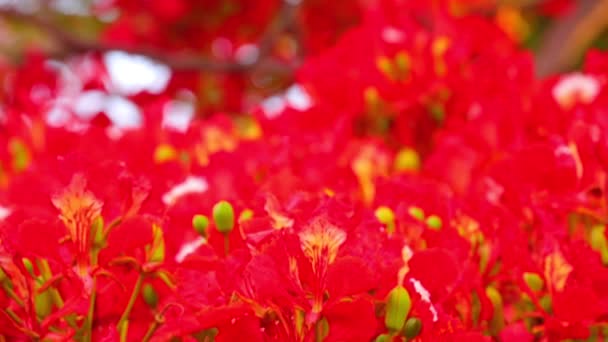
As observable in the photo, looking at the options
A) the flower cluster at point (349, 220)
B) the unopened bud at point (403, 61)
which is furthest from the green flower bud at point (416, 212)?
the unopened bud at point (403, 61)

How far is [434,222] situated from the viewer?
77cm

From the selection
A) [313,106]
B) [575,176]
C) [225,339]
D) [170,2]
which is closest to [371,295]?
[225,339]

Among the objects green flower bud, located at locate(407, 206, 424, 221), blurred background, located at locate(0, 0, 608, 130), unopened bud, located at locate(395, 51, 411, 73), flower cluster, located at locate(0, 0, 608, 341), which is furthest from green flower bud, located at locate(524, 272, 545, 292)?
blurred background, located at locate(0, 0, 608, 130)

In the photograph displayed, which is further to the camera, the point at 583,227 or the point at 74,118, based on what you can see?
the point at 74,118

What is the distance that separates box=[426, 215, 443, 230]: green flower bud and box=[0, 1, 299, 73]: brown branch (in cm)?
113

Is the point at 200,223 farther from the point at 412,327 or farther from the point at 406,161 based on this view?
the point at 406,161

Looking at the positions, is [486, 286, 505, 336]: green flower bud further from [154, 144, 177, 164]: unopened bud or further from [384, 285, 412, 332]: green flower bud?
[154, 144, 177, 164]: unopened bud

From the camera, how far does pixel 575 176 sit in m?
0.78

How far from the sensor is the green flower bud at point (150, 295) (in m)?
0.70

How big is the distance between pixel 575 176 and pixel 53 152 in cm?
78

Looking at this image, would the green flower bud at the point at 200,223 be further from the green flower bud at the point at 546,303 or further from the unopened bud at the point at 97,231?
the green flower bud at the point at 546,303

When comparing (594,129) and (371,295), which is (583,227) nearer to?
(594,129)

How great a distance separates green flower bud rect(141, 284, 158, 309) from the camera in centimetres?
70

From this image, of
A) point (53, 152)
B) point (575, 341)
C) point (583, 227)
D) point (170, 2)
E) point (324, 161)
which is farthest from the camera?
point (170, 2)
